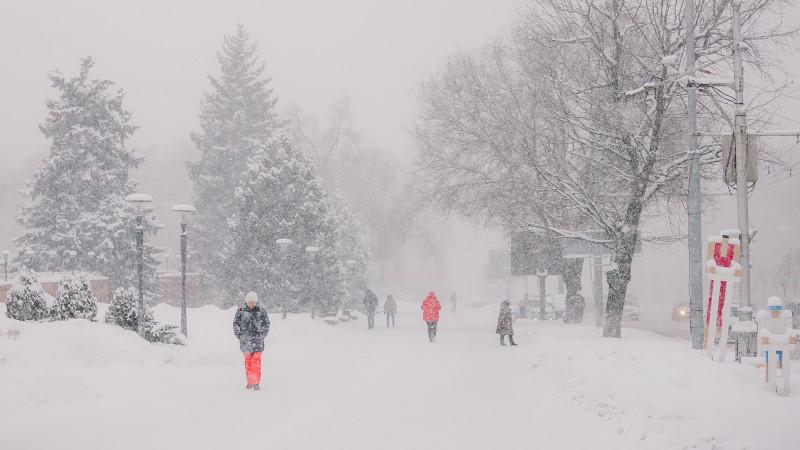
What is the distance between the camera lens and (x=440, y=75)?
32562 mm

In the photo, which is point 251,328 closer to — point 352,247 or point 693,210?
point 693,210

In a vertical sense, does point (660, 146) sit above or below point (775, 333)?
above

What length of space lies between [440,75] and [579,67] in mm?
10682

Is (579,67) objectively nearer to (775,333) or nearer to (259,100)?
(775,333)

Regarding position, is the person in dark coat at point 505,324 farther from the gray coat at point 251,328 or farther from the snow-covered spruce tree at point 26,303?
the snow-covered spruce tree at point 26,303

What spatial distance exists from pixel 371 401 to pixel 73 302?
27.6ft

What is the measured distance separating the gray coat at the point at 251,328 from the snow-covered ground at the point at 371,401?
0.75 meters

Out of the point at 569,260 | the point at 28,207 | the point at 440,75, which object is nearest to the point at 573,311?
the point at 569,260

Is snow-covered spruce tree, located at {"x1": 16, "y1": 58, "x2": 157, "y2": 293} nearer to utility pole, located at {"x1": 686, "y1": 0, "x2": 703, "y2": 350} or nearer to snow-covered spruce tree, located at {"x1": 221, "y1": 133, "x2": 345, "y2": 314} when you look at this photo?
snow-covered spruce tree, located at {"x1": 221, "y1": 133, "x2": 345, "y2": 314}

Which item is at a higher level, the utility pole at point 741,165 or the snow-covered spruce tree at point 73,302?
the utility pole at point 741,165

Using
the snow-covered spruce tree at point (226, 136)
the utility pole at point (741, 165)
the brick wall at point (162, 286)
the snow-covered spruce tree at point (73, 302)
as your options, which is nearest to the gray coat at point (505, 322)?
the utility pole at point (741, 165)

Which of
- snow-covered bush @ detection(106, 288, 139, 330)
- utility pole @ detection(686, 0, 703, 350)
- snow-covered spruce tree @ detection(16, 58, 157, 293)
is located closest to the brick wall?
snow-covered spruce tree @ detection(16, 58, 157, 293)

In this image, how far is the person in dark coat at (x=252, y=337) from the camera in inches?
522

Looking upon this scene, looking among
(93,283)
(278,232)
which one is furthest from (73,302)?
(278,232)
